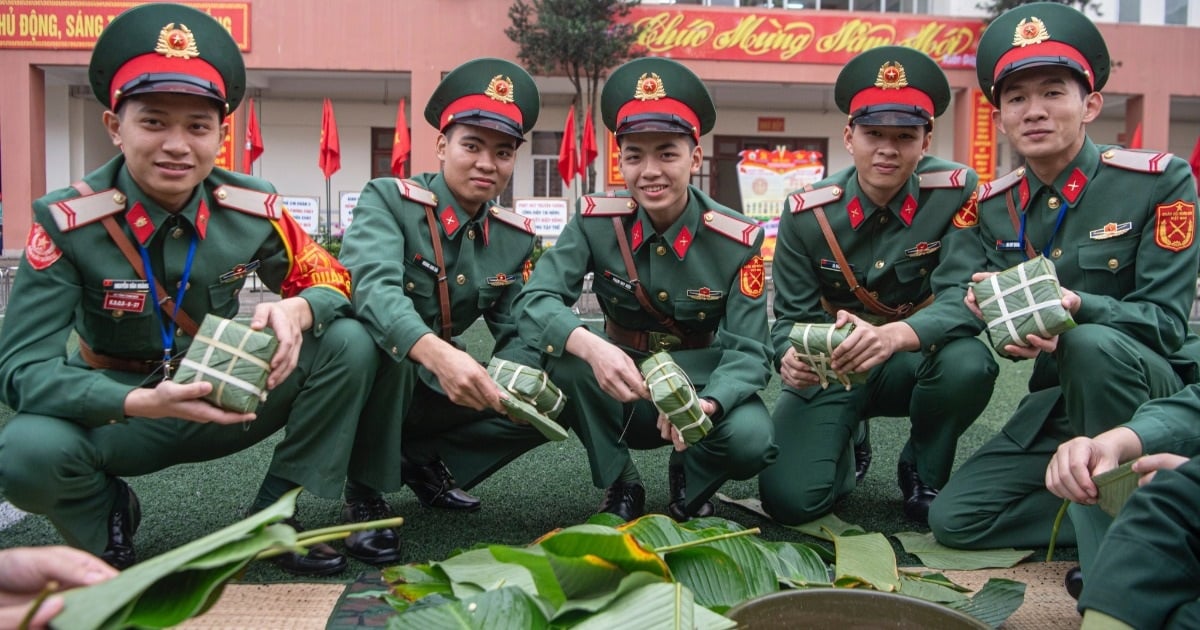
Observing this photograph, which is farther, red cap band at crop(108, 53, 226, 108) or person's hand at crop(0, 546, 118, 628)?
red cap band at crop(108, 53, 226, 108)

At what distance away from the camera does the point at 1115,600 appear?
1.19m

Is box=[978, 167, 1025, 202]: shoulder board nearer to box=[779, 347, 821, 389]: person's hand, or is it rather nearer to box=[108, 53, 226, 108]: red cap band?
box=[779, 347, 821, 389]: person's hand

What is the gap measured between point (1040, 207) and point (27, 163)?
17.3 m

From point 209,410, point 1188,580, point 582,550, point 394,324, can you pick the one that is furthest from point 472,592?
point 1188,580

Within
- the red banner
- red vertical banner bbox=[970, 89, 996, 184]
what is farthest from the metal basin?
Result: red vertical banner bbox=[970, 89, 996, 184]

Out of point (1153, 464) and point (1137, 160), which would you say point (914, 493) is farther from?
point (1153, 464)

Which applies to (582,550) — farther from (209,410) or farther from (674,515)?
(674,515)

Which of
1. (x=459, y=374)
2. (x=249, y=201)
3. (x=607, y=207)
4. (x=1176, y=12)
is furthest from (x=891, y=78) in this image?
(x=1176, y=12)

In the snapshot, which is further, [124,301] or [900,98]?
[900,98]

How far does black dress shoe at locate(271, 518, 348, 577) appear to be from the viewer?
7.84 feet

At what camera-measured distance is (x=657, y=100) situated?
117 inches

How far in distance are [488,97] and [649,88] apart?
54 cm

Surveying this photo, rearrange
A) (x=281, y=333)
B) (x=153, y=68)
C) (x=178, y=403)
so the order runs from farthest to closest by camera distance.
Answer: (x=153, y=68)
(x=281, y=333)
(x=178, y=403)

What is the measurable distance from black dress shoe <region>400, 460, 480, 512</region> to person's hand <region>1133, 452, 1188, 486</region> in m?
2.10
